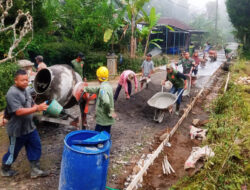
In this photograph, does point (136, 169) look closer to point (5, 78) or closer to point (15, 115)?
point (15, 115)

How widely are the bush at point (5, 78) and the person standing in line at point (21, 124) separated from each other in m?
3.34

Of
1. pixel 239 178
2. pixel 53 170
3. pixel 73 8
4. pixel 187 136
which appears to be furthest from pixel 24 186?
pixel 73 8

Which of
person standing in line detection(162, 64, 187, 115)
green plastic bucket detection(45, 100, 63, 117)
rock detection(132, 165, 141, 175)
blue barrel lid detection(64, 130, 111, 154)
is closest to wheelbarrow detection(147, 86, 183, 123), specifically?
person standing in line detection(162, 64, 187, 115)

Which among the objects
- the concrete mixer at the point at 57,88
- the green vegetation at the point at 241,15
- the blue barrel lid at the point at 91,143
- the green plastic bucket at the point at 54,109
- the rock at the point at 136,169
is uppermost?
the green vegetation at the point at 241,15

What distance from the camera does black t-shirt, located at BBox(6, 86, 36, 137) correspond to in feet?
9.53

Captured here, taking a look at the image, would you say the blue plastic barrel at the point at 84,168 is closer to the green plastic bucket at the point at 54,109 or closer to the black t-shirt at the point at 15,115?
the black t-shirt at the point at 15,115

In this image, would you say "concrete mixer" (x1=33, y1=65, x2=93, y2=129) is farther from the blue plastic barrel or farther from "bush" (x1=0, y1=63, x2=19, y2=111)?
"bush" (x1=0, y1=63, x2=19, y2=111)

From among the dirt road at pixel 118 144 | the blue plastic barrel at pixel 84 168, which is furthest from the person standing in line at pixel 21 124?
the blue plastic barrel at pixel 84 168

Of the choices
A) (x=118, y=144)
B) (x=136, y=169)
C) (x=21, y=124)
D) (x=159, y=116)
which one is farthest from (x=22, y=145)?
(x=159, y=116)

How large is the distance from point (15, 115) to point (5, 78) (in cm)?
383

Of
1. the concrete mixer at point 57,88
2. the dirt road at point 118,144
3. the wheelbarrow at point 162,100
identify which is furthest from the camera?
the wheelbarrow at point 162,100

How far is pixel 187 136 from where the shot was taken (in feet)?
17.9

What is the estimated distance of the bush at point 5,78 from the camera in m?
6.13

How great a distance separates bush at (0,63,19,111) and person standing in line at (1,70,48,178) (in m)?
3.34
